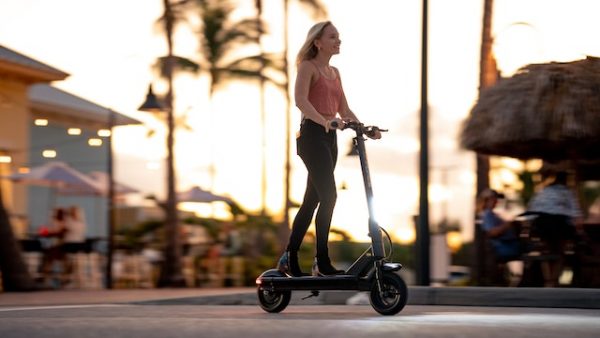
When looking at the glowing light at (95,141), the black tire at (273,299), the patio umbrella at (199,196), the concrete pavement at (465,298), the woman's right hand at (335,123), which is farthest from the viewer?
the glowing light at (95,141)

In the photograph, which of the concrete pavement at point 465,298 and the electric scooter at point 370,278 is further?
the concrete pavement at point 465,298

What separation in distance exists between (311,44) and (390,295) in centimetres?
172

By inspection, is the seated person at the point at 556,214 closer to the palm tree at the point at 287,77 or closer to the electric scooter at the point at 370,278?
the electric scooter at the point at 370,278

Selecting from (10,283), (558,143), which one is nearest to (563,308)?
(558,143)

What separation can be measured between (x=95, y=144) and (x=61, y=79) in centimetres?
753

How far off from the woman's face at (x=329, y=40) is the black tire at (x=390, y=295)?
4.96 ft

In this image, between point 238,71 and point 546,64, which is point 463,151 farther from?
point 238,71

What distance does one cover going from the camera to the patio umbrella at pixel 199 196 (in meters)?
32.9

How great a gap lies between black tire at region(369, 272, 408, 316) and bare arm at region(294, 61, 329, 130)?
106 cm

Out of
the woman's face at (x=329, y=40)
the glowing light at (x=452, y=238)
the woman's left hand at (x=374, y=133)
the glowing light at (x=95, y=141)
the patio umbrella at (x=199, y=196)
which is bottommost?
the glowing light at (x=452, y=238)

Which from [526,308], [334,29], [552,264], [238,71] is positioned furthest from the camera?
[238,71]

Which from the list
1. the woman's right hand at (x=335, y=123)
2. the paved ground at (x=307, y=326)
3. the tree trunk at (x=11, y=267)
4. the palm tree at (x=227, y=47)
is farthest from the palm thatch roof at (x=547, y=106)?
the palm tree at (x=227, y=47)

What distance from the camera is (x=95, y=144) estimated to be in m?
38.4

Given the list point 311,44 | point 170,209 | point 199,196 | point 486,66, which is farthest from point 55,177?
point 311,44
